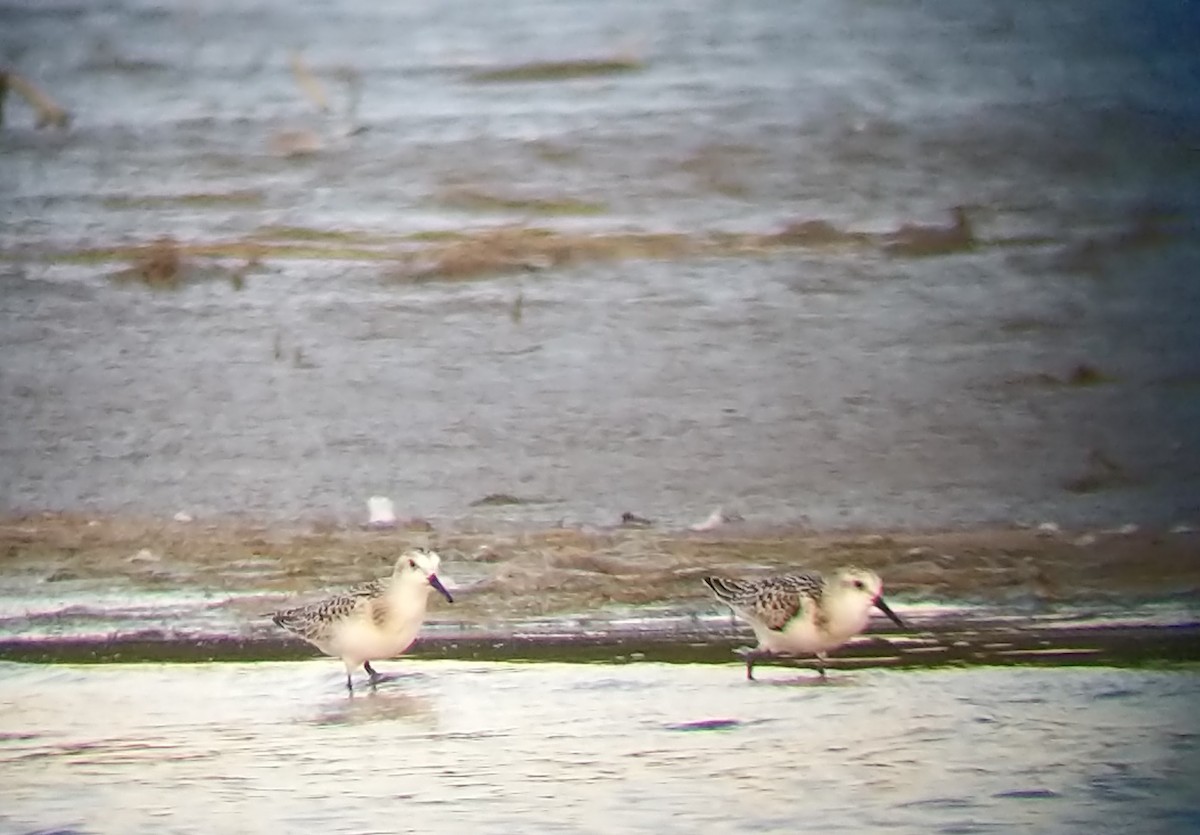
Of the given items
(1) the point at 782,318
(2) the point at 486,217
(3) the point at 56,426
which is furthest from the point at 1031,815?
(3) the point at 56,426

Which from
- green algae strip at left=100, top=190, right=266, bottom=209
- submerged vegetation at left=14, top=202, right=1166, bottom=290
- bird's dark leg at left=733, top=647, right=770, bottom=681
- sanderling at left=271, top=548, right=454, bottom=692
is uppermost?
green algae strip at left=100, top=190, right=266, bottom=209

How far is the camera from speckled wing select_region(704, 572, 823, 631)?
53.2 inches

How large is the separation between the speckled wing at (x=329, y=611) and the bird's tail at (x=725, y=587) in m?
0.29

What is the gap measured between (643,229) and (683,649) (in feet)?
1.24

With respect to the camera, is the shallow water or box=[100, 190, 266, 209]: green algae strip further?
box=[100, 190, 266, 209]: green algae strip

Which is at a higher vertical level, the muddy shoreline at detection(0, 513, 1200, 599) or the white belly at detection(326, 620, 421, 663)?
the muddy shoreline at detection(0, 513, 1200, 599)

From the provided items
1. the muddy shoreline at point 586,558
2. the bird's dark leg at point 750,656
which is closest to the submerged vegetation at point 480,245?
the muddy shoreline at point 586,558

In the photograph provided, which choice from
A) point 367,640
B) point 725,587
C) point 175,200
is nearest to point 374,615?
point 367,640

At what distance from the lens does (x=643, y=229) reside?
4.64 feet

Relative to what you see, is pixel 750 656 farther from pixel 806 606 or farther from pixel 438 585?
pixel 438 585

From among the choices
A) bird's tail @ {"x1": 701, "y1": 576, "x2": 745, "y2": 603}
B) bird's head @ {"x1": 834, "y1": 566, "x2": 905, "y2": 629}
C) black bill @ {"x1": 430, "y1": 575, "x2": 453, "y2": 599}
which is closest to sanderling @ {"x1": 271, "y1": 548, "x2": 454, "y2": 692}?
black bill @ {"x1": 430, "y1": 575, "x2": 453, "y2": 599}

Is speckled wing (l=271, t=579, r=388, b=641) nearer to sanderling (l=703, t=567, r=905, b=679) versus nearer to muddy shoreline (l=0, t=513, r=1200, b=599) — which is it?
muddy shoreline (l=0, t=513, r=1200, b=599)

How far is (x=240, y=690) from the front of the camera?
4.53 ft

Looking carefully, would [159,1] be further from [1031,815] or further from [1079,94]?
[1031,815]
